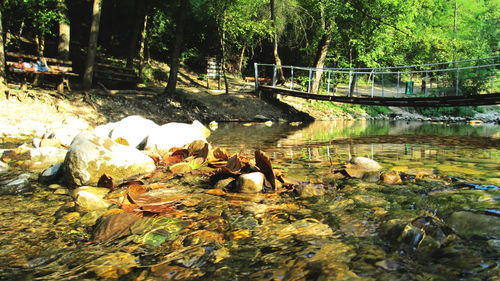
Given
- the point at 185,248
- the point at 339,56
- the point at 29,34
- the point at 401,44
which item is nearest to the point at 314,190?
the point at 185,248

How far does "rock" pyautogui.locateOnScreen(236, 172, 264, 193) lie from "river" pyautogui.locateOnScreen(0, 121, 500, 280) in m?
0.19

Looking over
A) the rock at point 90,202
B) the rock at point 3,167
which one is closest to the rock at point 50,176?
the rock at point 3,167

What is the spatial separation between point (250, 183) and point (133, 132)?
416cm

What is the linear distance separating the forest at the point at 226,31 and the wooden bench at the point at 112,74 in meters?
1.67

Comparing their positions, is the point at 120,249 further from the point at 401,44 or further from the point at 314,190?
the point at 401,44

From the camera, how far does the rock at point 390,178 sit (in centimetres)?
414

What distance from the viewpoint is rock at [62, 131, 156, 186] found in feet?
14.1

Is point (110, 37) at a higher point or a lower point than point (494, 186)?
higher

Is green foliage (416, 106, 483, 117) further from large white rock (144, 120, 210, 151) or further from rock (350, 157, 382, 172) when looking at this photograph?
rock (350, 157, 382, 172)

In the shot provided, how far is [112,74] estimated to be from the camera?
15.2 meters

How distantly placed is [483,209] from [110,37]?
23.5 m

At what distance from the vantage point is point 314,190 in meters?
3.82

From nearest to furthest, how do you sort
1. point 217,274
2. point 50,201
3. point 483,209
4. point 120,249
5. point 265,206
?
point 217,274, point 120,249, point 483,209, point 265,206, point 50,201

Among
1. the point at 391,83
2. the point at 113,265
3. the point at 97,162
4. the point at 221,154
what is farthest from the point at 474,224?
the point at 391,83
